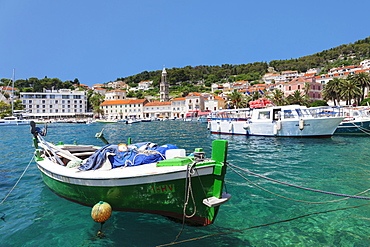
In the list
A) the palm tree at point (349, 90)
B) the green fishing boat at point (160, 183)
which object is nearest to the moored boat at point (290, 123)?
the green fishing boat at point (160, 183)

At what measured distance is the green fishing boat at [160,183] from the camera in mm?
4898

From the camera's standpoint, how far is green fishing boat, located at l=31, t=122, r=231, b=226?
16.1 feet

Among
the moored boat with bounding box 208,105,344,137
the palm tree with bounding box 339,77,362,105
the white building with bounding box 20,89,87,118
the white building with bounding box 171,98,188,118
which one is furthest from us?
the white building with bounding box 20,89,87,118

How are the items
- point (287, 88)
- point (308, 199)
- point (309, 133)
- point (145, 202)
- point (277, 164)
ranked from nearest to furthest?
point (145, 202) < point (308, 199) < point (277, 164) < point (309, 133) < point (287, 88)

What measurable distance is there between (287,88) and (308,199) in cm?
7806

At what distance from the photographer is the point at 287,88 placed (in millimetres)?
76875

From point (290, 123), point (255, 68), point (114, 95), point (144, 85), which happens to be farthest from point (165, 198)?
point (255, 68)

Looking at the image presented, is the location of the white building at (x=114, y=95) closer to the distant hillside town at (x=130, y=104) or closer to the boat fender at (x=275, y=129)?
the distant hillside town at (x=130, y=104)

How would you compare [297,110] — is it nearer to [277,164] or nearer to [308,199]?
[277,164]

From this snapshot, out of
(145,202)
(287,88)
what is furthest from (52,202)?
(287,88)

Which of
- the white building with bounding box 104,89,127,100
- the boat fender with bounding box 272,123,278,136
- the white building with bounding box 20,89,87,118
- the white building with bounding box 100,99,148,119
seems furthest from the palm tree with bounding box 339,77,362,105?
the white building with bounding box 104,89,127,100

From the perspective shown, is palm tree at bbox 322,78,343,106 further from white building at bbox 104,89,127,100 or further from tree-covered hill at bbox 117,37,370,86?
white building at bbox 104,89,127,100

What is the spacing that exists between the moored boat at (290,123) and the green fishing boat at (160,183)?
2186cm

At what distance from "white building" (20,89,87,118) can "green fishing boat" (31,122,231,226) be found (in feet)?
361
